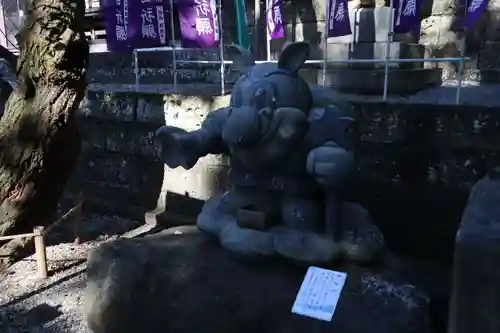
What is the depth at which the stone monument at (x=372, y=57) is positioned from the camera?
4.73m

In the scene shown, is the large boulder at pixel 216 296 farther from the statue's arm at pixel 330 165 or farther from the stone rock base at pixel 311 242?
the statue's arm at pixel 330 165

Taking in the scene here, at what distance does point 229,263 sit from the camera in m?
2.72

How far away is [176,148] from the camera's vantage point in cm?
275

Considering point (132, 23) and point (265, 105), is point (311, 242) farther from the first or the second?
point (132, 23)

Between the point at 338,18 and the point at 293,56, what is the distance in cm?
251

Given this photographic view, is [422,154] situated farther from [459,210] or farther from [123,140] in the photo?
[123,140]

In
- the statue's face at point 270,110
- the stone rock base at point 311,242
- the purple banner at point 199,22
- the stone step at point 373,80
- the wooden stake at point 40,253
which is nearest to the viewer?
the statue's face at point 270,110

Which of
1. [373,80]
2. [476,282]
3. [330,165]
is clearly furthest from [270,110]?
[373,80]

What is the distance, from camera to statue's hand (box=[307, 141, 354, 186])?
2391 mm

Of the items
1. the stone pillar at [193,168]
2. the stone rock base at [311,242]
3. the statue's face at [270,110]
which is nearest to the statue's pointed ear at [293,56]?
the statue's face at [270,110]

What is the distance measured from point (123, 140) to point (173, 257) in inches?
99.6

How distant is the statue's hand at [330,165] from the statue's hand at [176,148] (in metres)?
Answer: 0.69

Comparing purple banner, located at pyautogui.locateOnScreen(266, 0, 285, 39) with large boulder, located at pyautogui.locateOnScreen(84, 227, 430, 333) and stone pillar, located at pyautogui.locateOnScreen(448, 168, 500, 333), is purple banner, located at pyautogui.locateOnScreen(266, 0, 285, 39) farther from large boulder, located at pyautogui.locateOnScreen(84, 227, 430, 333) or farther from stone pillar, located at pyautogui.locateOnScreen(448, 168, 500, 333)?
stone pillar, located at pyautogui.locateOnScreen(448, 168, 500, 333)

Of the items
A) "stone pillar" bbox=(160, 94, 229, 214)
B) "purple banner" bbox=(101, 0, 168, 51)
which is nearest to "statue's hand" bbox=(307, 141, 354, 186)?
"stone pillar" bbox=(160, 94, 229, 214)
